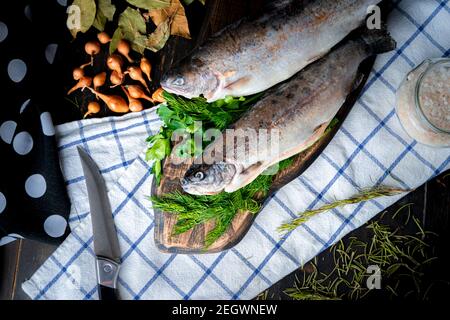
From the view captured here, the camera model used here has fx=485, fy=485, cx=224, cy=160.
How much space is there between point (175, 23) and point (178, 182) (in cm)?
59

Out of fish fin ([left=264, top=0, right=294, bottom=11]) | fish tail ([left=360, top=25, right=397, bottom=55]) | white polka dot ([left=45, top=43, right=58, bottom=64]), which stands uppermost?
fish tail ([left=360, top=25, right=397, bottom=55])

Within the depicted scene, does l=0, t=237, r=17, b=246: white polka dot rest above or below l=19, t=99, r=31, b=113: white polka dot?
below

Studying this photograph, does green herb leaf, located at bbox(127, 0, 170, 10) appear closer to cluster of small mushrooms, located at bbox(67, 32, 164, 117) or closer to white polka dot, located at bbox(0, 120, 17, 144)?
cluster of small mushrooms, located at bbox(67, 32, 164, 117)

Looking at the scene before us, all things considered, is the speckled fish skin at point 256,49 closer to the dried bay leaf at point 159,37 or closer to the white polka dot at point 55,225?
the dried bay leaf at point 159,37

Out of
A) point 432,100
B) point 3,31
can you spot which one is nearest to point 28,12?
point 3,31

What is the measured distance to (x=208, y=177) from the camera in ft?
4.55

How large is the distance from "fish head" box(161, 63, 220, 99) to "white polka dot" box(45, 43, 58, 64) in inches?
24.1

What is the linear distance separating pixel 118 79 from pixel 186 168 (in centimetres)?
45

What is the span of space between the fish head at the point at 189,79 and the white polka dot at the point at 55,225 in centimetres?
68

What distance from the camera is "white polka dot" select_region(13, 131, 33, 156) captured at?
1740mm

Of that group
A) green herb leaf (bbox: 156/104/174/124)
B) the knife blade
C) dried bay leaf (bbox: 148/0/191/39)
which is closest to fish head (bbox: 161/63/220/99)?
green herb leaf (bbox: 156/104/174/124)

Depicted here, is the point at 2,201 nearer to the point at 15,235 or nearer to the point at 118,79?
the point at 15,235
